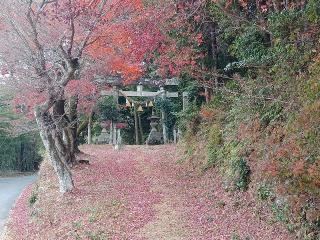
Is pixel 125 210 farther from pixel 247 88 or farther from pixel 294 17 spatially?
pixel 294 17

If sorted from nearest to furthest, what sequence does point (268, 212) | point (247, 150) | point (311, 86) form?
point (311, 86) → point (268, 212) → point (247, 150)

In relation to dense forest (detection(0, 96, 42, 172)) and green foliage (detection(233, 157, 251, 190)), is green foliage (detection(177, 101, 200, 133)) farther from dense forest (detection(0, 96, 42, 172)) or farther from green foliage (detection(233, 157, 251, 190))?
dense forest (detection(0, 96, 42, 172))

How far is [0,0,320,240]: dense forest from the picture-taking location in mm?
6141

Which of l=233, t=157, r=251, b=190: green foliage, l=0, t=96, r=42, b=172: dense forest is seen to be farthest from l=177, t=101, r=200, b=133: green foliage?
l=0, t=96, r=42, b=172: dense forest

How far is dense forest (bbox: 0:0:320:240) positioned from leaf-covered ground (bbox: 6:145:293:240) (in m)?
0.50

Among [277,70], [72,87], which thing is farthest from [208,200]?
[72,87]

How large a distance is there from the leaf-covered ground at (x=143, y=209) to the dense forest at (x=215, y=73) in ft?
1.65

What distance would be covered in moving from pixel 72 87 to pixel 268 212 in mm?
10209

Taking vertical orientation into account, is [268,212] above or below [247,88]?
below

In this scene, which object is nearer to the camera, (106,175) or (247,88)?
(247,88)

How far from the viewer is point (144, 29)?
16.0m

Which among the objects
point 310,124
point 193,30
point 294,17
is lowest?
point 310,124

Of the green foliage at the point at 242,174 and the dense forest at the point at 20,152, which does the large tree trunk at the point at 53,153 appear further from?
the dense forest at the point at 20,152

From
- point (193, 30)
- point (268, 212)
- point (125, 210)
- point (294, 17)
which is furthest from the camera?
point (193, 30)
